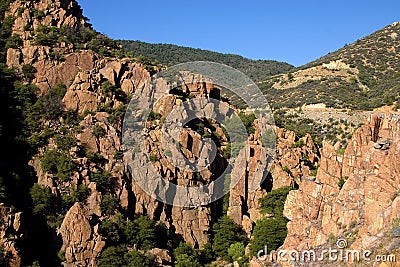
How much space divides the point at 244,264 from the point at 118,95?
2098 centimetres

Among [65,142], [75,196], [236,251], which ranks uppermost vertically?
[65,142]

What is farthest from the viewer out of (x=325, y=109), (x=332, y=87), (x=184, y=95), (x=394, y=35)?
(x=394, y=35)

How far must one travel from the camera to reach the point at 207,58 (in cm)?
13450

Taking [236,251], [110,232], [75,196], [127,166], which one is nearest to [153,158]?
[127,166]

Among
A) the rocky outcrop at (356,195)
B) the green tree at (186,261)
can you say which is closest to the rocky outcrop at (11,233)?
the green tree at (186,261)

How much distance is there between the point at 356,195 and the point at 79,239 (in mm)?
20208

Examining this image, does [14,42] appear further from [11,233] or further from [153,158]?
[11,233]

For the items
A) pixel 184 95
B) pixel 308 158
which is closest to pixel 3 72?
pixel 184 95

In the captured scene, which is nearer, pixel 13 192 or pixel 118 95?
pixel 13 192

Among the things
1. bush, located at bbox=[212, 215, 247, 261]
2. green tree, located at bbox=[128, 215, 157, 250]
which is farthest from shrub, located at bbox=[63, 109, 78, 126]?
bush, located at bbox=[212, 215, 247, 261]

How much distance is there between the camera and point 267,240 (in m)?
34.7

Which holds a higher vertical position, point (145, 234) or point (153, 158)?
point (153, 158)

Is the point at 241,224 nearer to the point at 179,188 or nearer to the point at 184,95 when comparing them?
the point at 179,188

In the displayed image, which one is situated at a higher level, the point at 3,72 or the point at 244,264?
the point at 3,72
